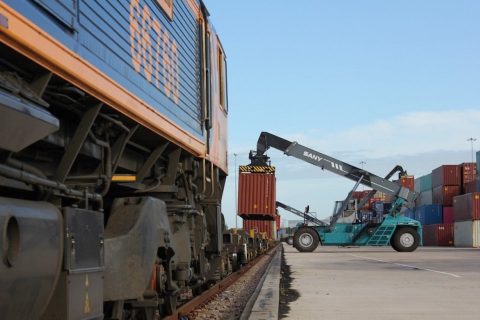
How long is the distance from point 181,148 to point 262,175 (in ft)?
75.4

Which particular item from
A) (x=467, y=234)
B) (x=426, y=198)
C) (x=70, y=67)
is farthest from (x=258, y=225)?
(x=426, y=198)

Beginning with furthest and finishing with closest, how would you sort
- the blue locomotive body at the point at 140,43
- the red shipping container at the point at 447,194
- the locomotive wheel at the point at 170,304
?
1. the red shipping container at the point at 447,194
2. the locomotive wheel at the point at 170,304
3. the blue locomotive body at the point at 140,43

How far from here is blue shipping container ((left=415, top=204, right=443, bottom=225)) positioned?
5954cm

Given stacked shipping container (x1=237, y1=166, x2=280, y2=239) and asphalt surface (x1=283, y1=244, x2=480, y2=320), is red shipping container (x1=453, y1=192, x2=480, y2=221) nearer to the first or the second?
stacked shipping container (x1=237, y1=166, x2=280, y2=239)

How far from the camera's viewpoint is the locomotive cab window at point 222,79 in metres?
9.77

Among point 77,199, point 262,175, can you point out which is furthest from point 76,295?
point 262,175

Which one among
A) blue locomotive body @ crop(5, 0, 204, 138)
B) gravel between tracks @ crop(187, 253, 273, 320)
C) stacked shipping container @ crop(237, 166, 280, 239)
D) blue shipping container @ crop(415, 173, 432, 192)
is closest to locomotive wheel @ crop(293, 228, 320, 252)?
stacked shipping container @ crop(237, 166, 280, 239)

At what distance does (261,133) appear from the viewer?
101ft

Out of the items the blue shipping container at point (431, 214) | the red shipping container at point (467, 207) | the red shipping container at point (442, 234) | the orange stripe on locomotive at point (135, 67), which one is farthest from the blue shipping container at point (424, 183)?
the orange stripe on locomotive at point (135, 67)

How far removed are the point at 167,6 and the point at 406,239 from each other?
25520 millimetres

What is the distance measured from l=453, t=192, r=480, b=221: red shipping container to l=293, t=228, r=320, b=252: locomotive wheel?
2181 centimetres

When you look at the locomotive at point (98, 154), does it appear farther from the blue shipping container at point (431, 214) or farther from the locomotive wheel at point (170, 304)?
the blue shipping container at point (431, 214)

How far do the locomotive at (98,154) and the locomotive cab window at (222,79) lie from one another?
5.76ft

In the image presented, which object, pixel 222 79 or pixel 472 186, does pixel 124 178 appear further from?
pixel 472 186
